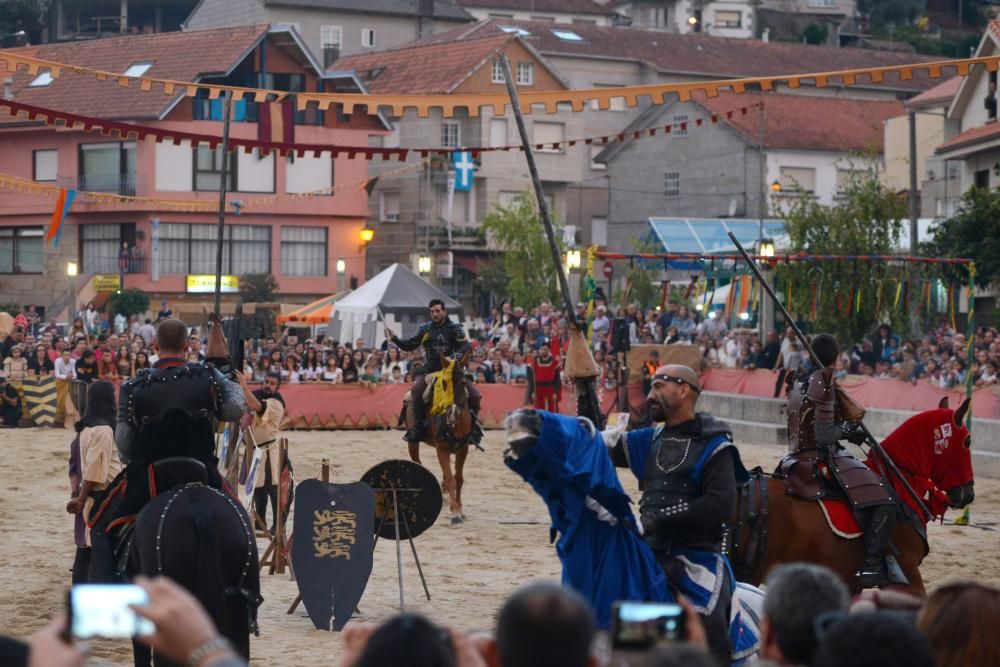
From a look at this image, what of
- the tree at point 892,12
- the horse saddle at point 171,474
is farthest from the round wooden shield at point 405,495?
the tree at point 892,12

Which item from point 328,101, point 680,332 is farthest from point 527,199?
point 328,101

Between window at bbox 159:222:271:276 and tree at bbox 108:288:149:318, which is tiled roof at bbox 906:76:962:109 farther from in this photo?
tree at bbox 108:288:149:318

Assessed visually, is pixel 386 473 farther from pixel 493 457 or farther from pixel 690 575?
pixel 493 457

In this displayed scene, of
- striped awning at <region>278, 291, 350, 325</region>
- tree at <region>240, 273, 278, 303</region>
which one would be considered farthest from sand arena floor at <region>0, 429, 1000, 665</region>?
tree at <region>240, 273, 278, 303</region>

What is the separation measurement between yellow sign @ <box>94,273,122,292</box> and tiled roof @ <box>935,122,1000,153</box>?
74.6ft

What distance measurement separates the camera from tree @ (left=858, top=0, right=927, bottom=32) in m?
81.0

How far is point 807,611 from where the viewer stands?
4059 millimetres

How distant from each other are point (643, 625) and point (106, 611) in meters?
1.22

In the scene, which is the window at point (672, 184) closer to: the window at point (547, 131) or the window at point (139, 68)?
the window at point (547, 131)

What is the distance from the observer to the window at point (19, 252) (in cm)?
4706

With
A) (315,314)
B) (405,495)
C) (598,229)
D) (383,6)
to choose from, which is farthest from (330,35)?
(405,495)

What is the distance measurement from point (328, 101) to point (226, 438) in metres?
2.78

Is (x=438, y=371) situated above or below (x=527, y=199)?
below

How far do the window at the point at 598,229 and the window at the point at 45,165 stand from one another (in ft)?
72.6
